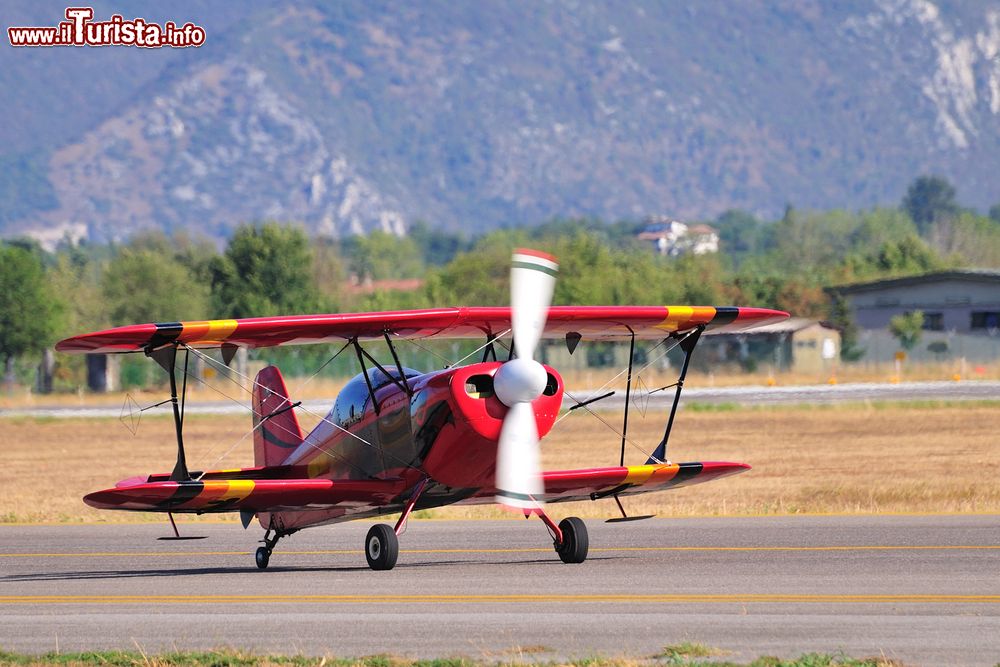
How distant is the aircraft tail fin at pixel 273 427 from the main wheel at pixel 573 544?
3.56 meters

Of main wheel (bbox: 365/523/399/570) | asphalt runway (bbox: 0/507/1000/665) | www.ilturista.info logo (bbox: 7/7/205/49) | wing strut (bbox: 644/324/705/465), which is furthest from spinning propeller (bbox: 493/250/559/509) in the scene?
www.ilturista.info logo (bbox: 7/7/205/49)

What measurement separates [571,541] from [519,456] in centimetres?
146

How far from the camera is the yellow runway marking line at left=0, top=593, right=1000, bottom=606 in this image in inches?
496

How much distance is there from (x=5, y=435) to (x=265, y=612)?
33018mm

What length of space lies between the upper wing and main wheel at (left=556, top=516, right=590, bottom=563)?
2.12m

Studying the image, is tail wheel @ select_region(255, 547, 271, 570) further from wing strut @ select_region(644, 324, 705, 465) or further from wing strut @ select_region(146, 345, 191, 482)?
wing strut @ select_region(644, 324, 705, 465)

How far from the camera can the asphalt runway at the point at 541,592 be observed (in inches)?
436

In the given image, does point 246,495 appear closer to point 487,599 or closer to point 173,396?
point 173,396

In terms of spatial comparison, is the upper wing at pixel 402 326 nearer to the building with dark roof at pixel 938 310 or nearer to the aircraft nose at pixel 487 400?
the aircraft nose at pixel 487 400

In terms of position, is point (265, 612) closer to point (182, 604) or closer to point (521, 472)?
point (182, 604)

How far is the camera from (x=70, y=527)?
→ 2125 cm

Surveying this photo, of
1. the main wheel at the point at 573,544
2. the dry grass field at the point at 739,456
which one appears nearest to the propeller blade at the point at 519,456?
the main wheel at the point at 573,544

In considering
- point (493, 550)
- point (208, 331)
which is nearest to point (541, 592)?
point (493, 550)

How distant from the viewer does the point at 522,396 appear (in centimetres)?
1418
